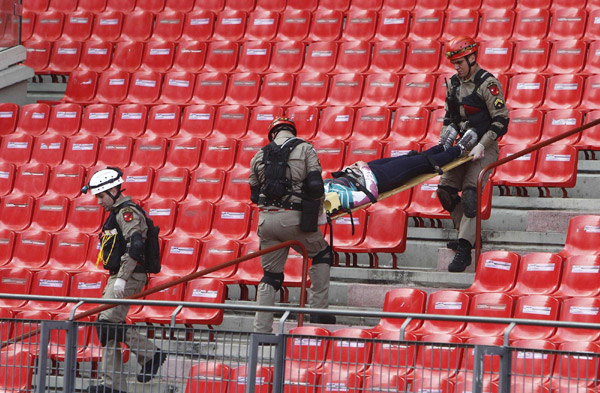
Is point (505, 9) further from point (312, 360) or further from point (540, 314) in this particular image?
point (312, 360)

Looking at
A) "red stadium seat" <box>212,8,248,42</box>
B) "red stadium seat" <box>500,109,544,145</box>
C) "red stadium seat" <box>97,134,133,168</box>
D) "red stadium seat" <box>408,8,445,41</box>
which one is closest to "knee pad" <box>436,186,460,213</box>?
"red stadium seat" <box>500,109,544,145</box>

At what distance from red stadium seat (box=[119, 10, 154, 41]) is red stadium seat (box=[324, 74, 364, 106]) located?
9.02ft

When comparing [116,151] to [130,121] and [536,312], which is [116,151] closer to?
[130,121]

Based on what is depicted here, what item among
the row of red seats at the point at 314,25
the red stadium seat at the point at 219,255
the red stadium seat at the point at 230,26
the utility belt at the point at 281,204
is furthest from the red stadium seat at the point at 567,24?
the utility belt at the point at 281,204

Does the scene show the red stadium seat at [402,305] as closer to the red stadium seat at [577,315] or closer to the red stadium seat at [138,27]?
the red stadium seat at [577,315]

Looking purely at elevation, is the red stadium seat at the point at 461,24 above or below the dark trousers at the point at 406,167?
above

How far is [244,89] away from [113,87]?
151cm

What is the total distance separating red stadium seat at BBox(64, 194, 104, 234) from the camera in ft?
35.4

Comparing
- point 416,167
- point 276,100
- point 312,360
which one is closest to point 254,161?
point 416,167

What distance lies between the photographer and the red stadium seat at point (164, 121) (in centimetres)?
1180

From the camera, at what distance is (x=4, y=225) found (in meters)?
11.1

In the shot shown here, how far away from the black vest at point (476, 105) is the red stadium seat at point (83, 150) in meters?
3.91

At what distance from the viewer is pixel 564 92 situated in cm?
1076

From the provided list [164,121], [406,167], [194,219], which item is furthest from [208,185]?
[406,167]
